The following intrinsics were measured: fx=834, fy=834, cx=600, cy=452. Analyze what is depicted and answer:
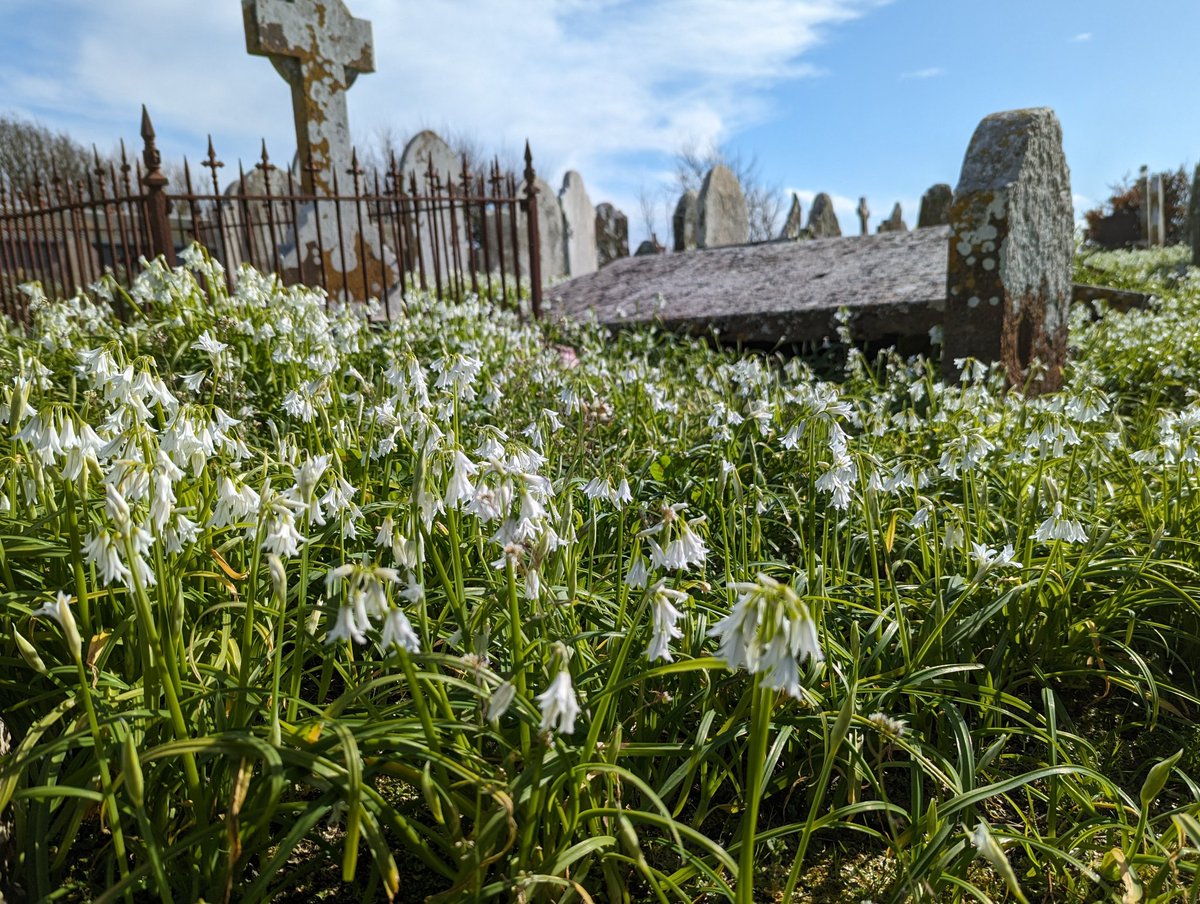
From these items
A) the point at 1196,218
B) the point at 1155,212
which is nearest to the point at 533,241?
the point at 1196,218

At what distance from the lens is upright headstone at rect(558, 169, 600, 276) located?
794 inches

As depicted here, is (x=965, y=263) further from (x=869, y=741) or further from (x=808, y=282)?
(x=869, y=741)

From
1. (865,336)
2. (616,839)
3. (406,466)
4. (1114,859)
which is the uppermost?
A: (865,336)

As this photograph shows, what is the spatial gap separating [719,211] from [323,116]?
33.4ft

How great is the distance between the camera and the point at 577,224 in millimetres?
20672

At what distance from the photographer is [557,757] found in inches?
61.6

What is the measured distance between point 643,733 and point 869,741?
2.09 ft

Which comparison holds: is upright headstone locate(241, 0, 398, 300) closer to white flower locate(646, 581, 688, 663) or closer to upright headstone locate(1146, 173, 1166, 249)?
white flower locate(646, 581, 688, 663)

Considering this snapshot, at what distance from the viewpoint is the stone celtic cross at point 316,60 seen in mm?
7316

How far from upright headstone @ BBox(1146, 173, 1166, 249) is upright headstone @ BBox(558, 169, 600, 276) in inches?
681

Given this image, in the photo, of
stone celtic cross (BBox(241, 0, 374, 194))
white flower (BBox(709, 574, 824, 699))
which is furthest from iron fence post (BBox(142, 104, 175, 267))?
white flower (BBox(709, 574, 824, 699))

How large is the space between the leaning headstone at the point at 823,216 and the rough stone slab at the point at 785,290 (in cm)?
1418

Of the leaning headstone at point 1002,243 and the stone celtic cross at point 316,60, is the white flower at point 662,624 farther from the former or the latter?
the stone celtic cross at point 316,60

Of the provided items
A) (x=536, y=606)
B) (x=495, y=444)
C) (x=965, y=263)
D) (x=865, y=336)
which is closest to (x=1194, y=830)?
(x=536, y=606)
